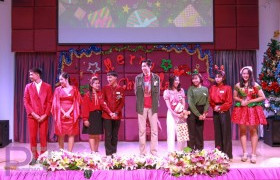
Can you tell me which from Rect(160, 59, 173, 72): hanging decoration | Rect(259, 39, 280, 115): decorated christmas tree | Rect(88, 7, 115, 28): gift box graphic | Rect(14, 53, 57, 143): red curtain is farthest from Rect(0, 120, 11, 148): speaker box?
Rect(259, 39, 280, 115): decorated christmas tree

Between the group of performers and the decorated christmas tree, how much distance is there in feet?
5.29

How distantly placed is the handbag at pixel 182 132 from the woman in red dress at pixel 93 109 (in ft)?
3.36

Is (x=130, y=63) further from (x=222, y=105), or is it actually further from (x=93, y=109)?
(x=222, y=105)

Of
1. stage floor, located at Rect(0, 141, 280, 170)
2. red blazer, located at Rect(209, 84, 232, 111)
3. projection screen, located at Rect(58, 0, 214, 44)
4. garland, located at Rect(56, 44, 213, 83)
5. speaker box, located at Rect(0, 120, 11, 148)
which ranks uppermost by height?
projection screen, located at Rect(58, 0, 214, 44)

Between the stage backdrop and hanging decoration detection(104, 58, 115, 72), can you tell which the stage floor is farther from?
hanging decoration detection(104, 58, 115, 72)

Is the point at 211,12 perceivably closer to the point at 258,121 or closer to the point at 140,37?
the point at 140,37

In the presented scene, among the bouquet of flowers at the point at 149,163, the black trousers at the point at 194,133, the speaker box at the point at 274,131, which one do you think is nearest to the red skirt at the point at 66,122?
the black trousers at the point at 194,133

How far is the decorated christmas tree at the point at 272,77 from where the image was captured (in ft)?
22.5

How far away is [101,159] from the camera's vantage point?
3363 millimetres

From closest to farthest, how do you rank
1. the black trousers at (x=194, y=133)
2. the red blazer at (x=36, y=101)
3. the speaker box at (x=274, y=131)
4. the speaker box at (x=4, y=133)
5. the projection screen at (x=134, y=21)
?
the red blazer at (x=36, y=101), the black trousers at (x=194, y=133), the speaker box at (x=274, y=131), the speaker box at (x=4, y=133), the projection screen at (x=134, y=21)

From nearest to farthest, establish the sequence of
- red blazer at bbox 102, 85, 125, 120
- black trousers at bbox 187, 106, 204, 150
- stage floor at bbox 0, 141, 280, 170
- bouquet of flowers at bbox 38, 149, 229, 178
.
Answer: bouquet of flowers at bbox 38, 149, 229, 178, stage floor at bbox 0, 141, 280, 170, black trousers at bbox 187, 106, 204, 150, red blazer at bbox 102, 85, 125, 120

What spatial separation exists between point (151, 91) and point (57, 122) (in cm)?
142

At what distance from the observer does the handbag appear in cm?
535

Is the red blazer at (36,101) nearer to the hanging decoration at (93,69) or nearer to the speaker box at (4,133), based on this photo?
the speaker box at (4,133)
